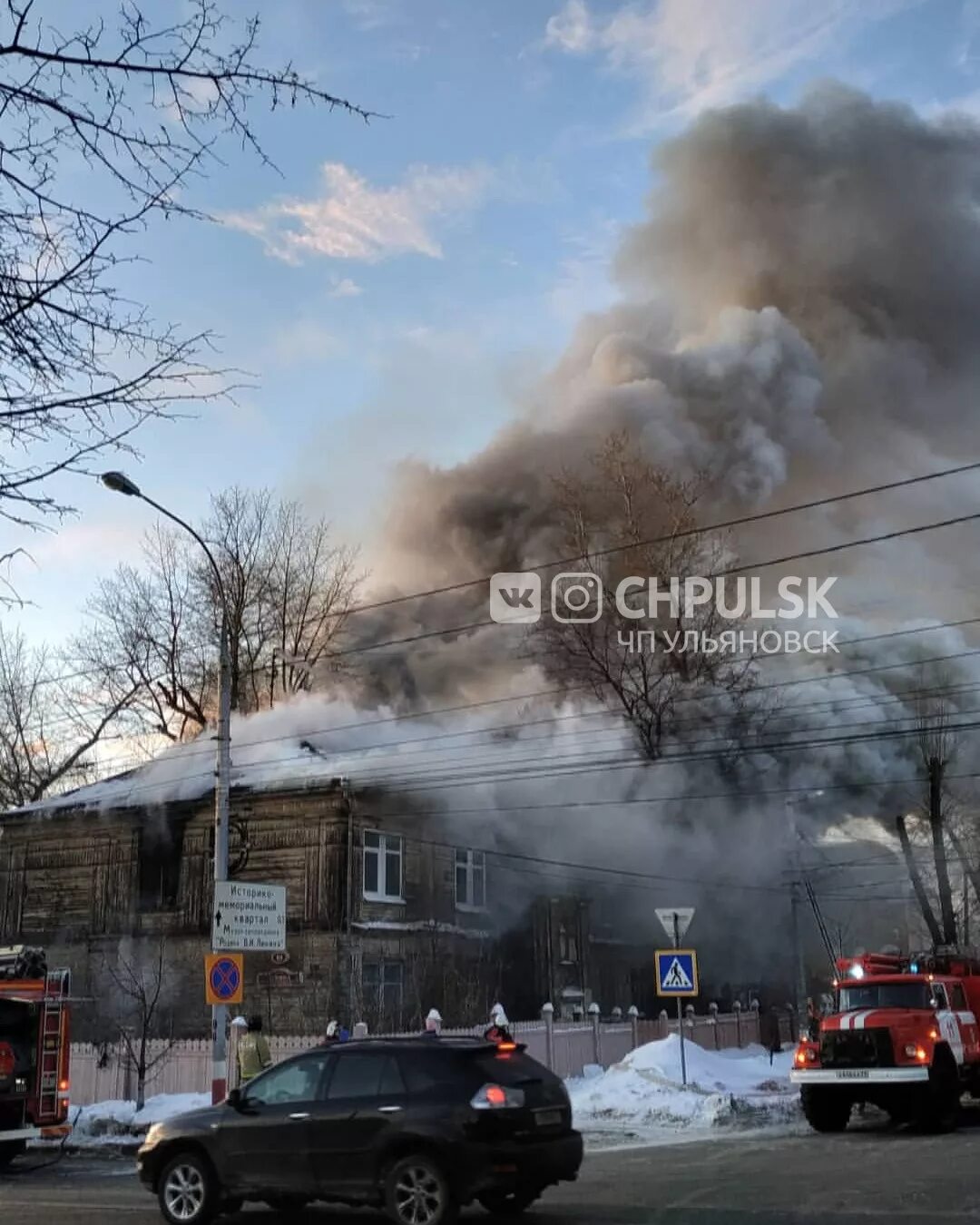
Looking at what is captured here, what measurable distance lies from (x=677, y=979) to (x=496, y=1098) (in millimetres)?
9851

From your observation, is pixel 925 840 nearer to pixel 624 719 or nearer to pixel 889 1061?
pixel 624 719

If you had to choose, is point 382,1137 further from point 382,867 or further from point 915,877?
point 915,877

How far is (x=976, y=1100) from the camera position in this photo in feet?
64.3

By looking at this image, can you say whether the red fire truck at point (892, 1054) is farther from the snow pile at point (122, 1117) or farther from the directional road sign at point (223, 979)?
the snow pile at point (122, 1117)

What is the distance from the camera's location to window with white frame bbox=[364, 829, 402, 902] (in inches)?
937

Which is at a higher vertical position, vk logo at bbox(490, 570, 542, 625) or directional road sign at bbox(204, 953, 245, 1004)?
vk logo at bbox(490, 570, 542, 625)

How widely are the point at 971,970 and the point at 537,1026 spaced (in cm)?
688

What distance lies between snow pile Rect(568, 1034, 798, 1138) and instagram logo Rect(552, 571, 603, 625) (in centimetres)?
1066

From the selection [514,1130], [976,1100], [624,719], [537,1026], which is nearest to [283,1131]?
[514,1130]

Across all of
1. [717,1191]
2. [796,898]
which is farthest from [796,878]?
[717,1191]

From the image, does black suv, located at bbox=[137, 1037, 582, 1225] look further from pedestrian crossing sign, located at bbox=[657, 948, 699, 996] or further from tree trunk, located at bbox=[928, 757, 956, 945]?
tree trunk, located at bbox=[928, 757, 956, 945]

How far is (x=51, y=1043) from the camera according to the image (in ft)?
45.6

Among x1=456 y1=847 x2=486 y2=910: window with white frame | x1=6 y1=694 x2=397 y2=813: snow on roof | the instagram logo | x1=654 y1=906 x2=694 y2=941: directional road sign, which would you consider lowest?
x1=654 y1=906 x2=694 y2=941: directional road sign

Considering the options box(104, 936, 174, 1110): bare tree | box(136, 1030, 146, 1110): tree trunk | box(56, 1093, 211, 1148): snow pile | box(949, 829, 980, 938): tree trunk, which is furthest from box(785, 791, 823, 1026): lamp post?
box(136, 1030, 146, 1110): tree trunk
